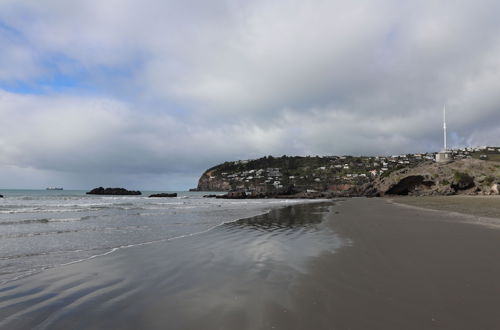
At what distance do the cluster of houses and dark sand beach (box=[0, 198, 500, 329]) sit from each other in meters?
103

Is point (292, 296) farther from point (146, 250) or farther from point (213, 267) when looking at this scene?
point (146, 250)

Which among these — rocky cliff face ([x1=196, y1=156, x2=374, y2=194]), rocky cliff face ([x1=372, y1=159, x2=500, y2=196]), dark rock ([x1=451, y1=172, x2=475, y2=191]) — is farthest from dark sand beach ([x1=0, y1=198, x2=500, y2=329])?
rocky cliff face ([x1=196, y1=156, x2=374, y2=194])

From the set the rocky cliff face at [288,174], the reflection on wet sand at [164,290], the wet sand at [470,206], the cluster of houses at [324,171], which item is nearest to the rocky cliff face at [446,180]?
the rocky cliff face at [288,174]

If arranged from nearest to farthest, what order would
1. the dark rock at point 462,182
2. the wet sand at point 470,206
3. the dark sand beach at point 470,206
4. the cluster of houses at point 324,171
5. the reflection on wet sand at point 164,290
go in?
the reflection on wet sand at point 164,290
the dark sand beach at point 470,206
the wet sand at point 470,206
the dark rock at point 462,182
the cluster of houses at point 324,171

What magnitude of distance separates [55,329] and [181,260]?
4.09 m

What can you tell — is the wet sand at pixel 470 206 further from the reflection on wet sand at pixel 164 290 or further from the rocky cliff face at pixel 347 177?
the rocky cliff face at pixel 347 177

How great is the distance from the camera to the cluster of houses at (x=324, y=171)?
120875 millimetres

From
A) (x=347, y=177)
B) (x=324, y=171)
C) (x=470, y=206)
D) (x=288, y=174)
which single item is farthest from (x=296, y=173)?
(x=470, y=206)

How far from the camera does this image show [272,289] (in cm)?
525

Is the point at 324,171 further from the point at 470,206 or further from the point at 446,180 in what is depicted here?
the point at 470,206

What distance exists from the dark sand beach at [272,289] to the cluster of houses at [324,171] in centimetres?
10267

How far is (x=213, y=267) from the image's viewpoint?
7.10 m

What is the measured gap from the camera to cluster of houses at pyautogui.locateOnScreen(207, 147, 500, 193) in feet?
397

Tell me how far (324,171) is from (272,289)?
135 m
